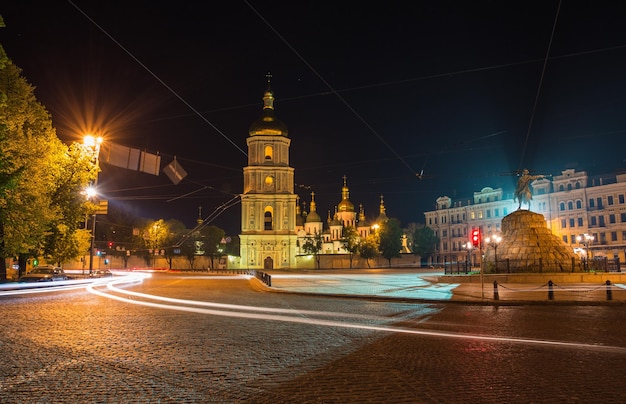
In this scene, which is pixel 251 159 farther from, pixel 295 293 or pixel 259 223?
pixel 295 293

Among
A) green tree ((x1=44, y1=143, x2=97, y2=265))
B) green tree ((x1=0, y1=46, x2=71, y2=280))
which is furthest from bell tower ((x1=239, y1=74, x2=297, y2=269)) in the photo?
green tree ((x1=0, y1=46, x2=71, y2=280))

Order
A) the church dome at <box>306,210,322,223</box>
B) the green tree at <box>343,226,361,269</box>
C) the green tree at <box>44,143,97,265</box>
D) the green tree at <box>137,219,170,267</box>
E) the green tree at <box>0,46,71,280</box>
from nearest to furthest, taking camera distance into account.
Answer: the green tree at <box>0,46,71,280</box> → the green tree at <box>44,143,97,265</box> → the green tree at <box>137,219,170,267</box> → the green tree at <box>343,226,361,269</box> → the church dome at <box>306,210,322,223</box>

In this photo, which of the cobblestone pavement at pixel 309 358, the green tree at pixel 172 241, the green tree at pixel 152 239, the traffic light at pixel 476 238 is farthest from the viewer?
the green tree at pixel 172 241

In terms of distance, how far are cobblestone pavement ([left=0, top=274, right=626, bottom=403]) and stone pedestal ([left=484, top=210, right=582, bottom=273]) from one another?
16.8 meters

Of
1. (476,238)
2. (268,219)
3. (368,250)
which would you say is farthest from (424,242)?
(476,238)

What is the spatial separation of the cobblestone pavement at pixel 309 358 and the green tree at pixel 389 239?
247ft

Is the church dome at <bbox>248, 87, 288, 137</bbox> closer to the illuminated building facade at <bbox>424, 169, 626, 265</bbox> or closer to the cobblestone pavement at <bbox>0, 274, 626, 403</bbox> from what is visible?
the illuminated building facade at <bbox>424, 169, 626, 265</bbox>

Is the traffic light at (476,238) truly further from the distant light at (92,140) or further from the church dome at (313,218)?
the church dome at (313,218)

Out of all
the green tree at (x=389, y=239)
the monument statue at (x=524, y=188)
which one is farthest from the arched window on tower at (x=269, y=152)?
the monument statue at (x=524, y=188)

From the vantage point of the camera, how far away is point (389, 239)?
88.2 metres

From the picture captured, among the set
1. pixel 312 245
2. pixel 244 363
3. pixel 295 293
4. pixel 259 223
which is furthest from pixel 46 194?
pixel 312 245

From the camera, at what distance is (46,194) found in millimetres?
26984

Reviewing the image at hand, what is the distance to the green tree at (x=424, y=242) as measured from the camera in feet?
311

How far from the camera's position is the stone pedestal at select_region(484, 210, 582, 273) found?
29.2 m
